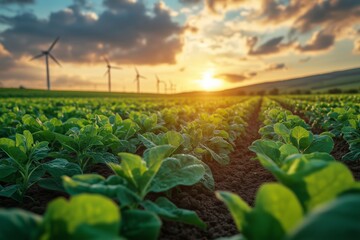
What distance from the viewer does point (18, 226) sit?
1.15 meters

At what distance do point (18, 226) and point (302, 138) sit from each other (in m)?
2.64

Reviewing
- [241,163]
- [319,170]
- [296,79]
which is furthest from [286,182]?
[296,79]

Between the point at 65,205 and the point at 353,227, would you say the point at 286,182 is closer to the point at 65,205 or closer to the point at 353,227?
the point at 353,227

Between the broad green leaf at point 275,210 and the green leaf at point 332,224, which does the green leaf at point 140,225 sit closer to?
the broad green leaf at point 275,210

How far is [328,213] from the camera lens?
895mm

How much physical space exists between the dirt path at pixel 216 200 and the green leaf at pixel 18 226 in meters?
1.47

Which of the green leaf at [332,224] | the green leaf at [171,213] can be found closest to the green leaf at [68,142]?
the green leaf at [171,213]

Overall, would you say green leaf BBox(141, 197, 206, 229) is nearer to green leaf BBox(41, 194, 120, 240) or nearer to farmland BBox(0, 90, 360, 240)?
farmland BBox(0, 90, 360, 240)

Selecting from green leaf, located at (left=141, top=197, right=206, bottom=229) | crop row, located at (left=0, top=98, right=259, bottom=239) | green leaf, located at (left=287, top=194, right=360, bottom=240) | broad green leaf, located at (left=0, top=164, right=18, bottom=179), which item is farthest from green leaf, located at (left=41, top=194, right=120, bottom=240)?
broad green leaf, located at (left=0, top=164, right=18, bottom=179)

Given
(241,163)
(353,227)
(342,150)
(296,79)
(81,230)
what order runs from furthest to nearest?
(296,79)
(342,150)
(241,163)
(81,230)
(353,227)

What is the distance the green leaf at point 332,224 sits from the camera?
88 centimetres

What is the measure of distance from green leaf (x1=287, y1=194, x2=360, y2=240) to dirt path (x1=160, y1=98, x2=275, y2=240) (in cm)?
176

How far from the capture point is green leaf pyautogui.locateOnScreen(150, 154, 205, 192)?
214cm

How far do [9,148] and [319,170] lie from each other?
103 inches
